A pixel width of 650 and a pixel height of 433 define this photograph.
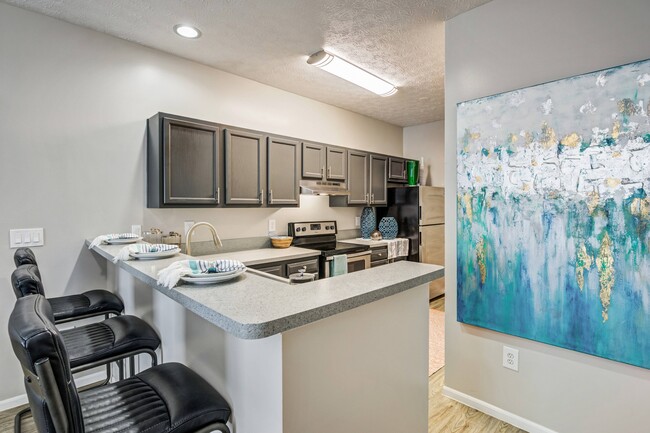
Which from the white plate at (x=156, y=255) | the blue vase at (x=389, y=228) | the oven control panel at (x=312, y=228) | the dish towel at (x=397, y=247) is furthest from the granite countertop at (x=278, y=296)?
the blue vase at (x=389, y=228)

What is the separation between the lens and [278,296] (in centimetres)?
112

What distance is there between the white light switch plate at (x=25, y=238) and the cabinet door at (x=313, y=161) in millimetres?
2236

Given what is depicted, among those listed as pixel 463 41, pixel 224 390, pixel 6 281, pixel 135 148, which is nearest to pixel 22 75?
pixel 135 148

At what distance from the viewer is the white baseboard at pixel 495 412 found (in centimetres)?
198

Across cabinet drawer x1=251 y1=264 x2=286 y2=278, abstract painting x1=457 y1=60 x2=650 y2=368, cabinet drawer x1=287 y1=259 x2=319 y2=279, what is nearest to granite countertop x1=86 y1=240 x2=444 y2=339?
abstract painting x1=457 y1=60 x2=650 y2=368

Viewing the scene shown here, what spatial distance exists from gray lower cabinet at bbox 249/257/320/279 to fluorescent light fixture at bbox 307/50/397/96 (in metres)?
1.79

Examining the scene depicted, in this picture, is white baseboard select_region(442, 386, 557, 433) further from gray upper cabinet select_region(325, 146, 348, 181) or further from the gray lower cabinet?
gray upper cabinet select_region(325, 146, 348, 181)

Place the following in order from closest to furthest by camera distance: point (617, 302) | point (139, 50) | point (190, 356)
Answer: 1. point (190, 356)
2. point (617, 302)
3. point (139, 50)

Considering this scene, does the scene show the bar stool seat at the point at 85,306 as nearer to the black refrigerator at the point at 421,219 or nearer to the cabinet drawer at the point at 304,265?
the cabinet drawer at the point at 304,265

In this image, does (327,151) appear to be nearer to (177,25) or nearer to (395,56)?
(395,56)

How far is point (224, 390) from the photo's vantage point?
1.23m

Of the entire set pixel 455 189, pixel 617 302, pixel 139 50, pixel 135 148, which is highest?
pixel 139 50

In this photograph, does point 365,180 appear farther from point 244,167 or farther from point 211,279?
point 211,279

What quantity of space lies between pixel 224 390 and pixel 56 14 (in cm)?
275
